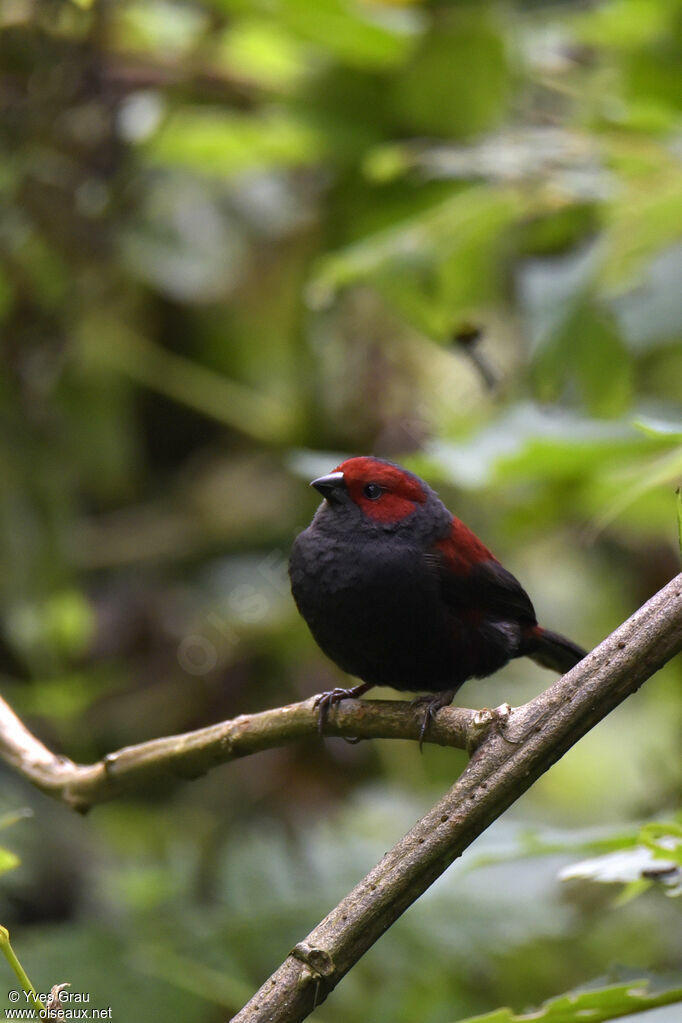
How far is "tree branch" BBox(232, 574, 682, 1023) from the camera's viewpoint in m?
1.49

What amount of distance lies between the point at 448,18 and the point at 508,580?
2201 mm

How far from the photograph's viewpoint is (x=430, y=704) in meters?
1.98

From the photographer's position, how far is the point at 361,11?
361 centimetres

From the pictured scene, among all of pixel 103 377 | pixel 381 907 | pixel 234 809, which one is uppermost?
pixel 103 377

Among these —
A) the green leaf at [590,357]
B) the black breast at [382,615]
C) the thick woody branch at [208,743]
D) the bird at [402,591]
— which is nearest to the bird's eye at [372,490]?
the bird at [402,591]

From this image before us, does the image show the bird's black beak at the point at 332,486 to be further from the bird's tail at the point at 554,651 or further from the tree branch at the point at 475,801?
the tree branch at the point at 475,801

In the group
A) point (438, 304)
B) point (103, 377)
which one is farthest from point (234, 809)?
point (438, 304)

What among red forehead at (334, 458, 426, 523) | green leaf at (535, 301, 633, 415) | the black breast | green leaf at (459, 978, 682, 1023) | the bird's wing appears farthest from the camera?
green leaf at (535, 301, 633, 415)

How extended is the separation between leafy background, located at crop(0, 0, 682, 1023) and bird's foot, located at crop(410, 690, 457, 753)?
1.01 ft

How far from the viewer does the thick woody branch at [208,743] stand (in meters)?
1.87

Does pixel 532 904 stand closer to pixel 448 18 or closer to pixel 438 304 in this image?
pixel 438 304

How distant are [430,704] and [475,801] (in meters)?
0.44

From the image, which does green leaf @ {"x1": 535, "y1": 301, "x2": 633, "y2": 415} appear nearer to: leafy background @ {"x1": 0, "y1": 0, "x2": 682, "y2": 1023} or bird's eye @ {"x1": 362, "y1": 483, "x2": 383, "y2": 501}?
leafy background @ {"x1": 0, "y1": 0, "x2": 682, "y2": 1023}

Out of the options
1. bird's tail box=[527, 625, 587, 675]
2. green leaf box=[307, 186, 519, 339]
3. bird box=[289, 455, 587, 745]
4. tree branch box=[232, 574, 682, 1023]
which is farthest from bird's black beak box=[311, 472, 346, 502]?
tree branch box=[232, 574, 682, 1023]
